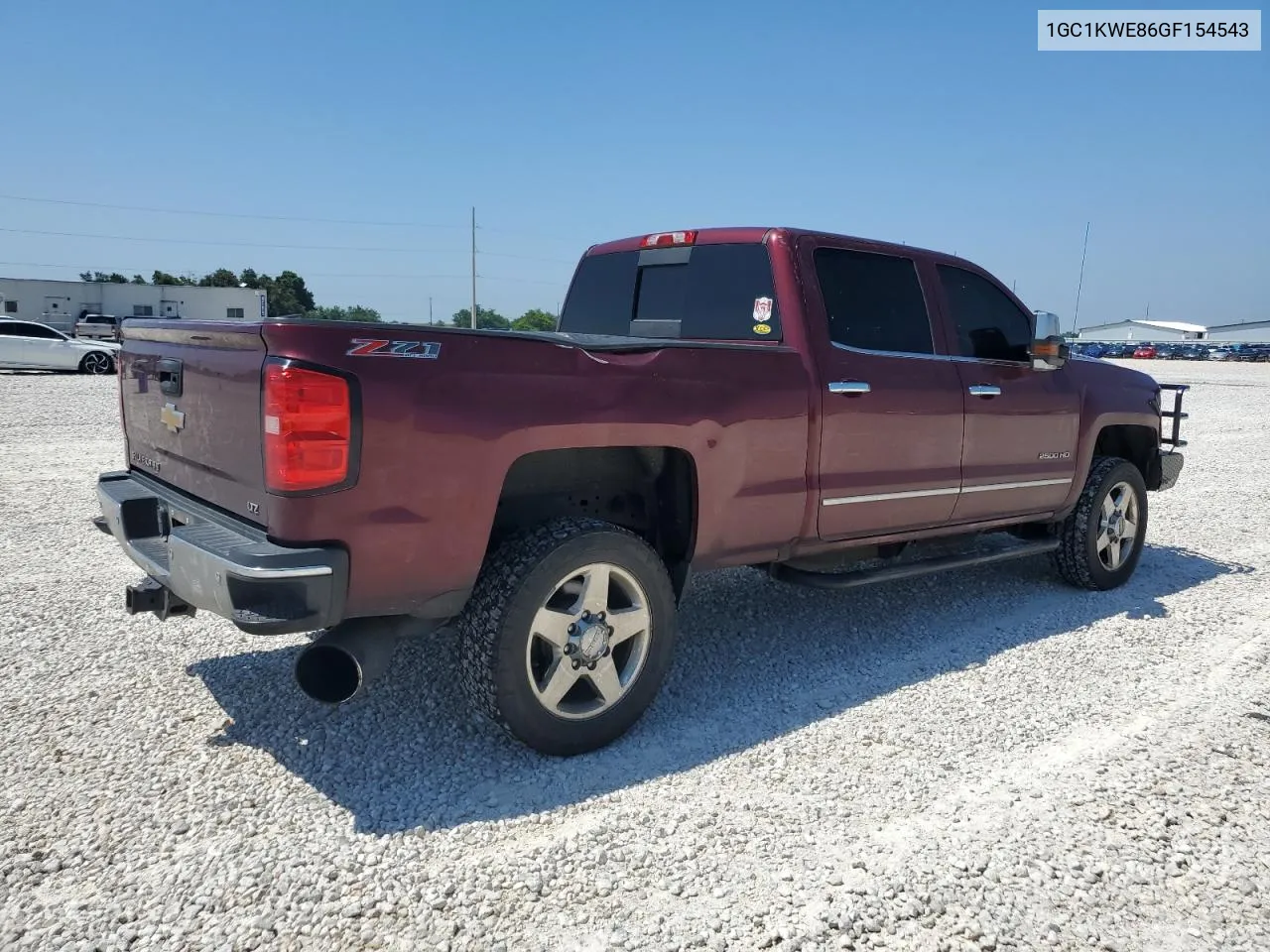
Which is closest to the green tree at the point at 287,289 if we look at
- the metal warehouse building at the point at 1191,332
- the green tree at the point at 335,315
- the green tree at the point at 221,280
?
the green tree at the point at 221,280

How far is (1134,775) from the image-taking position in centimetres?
330

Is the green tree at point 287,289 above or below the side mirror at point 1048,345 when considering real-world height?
above

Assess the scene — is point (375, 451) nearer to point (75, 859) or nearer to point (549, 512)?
point (549, 512)

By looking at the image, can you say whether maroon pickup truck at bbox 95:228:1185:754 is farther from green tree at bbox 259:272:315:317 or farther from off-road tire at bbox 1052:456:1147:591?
green tree at bbox 259:272:315:317

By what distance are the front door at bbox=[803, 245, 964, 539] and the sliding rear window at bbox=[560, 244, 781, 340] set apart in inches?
10.0

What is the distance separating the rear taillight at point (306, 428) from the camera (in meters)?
2.70

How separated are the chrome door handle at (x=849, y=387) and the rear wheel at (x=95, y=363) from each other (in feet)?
74.6

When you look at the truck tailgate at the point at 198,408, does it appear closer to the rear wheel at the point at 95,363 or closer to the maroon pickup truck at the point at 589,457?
the maroon pickup truck at the point at 589,457

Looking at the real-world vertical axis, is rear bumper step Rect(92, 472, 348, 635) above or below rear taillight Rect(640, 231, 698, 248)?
below

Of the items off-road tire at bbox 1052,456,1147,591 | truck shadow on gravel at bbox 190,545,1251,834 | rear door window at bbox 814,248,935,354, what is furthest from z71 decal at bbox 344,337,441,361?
off-road tire at bbox 1052,456,1147,591

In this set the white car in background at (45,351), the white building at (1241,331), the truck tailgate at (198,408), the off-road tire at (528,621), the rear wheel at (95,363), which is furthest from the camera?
the white building at (1241,331)

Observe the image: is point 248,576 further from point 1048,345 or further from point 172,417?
point 1048,345

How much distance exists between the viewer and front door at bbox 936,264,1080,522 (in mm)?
4873

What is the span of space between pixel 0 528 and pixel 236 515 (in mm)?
4622
